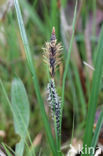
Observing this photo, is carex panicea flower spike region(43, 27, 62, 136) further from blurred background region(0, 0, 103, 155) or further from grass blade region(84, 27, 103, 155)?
blurred background region(0, 0, 103, 155)

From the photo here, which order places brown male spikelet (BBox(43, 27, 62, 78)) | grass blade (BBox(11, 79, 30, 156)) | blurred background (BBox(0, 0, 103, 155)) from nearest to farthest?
brown male spikelet (BBox(43, 27, 62, 78))
grass blade (BBox(11, 79, 30, 156))
blurred background (BBox(0, 0, 103, 155))

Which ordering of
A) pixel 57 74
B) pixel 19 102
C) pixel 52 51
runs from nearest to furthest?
pixel 52 51
pixel 19 102
pixel 57 74

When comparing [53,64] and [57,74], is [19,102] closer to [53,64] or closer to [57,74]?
[53,64]

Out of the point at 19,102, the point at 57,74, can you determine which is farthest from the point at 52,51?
the point at 57,74

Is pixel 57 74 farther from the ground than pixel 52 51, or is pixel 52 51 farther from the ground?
pixel 52 51

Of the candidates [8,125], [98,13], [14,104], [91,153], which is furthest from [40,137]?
[98,13]

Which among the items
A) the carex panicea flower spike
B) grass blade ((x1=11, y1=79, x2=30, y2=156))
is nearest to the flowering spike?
the carex panicea flower spike

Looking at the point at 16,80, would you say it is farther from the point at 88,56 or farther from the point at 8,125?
the point at 88,56

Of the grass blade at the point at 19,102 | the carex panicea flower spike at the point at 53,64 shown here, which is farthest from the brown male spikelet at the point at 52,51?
the grass blade at the point at 19,102
